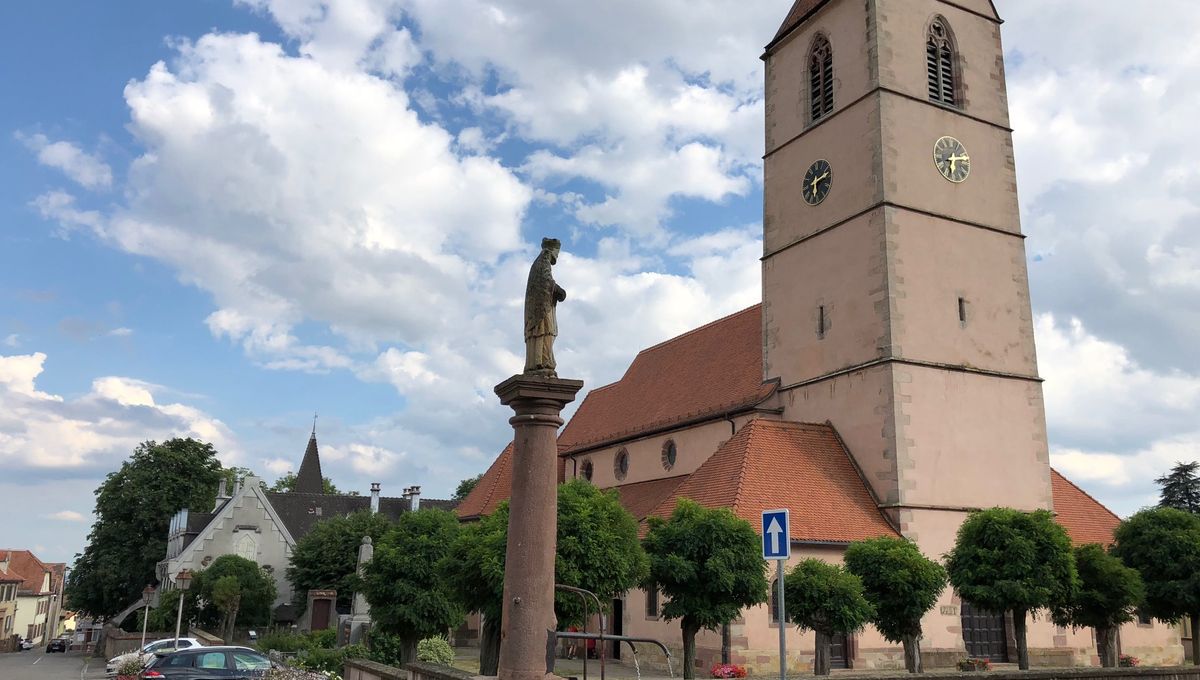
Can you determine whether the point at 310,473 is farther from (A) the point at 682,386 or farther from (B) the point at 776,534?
(B) the point at 776,534

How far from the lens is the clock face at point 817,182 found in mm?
29219

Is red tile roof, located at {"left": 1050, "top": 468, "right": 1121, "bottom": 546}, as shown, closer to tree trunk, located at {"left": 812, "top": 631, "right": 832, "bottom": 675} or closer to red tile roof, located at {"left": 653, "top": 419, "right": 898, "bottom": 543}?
red tile roof, located at {"left": 653, "top": 419, "right": 898, "bottom": 543}

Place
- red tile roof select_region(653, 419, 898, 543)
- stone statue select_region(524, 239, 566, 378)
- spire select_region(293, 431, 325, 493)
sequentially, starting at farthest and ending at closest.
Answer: spire select_region(293, 431, 325, 493) → red tile roof select_region(653, 419, 898, 543) → stone statue select_region(524, 239, 566, 378)

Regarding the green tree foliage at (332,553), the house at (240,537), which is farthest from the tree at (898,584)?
the house at (240,537)

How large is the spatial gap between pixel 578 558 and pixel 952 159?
1718cm

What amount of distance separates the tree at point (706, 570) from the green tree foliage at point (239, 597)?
3167cm

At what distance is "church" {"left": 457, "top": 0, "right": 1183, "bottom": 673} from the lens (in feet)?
81.7

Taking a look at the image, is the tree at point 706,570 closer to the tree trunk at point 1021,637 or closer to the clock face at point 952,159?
the tree trunk at point 1021,637

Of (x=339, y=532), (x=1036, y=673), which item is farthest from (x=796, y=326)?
(x=339, y=532)

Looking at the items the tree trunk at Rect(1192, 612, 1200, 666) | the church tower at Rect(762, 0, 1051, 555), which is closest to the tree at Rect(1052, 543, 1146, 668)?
the church tower at Rect(762, 0, 1051, 555)

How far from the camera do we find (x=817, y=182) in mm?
29578

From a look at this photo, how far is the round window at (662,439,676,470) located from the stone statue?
21321mm

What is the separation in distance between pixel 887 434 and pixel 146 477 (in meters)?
46.7

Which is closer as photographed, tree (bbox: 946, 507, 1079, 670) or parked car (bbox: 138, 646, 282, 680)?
parked car (bbox: 138, 646, 282, 680)
